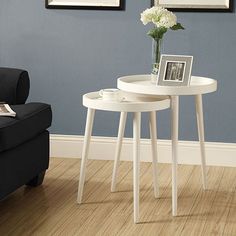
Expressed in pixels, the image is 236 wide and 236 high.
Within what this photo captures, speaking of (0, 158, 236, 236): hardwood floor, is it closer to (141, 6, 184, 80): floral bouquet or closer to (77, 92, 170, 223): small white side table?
(77, 92, 170, 223): small white side table

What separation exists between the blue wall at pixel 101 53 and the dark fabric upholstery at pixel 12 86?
692 mm

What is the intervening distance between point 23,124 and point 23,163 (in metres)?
0.21

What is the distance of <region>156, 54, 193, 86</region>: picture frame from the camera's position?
3.60 meters

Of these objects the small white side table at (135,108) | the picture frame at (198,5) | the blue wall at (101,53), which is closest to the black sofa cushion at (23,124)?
the small white side table at (135,108)

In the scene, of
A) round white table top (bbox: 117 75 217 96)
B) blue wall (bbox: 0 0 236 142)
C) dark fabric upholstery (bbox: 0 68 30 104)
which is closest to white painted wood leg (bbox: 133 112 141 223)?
round white table top (bbox: 117 75 217 96)

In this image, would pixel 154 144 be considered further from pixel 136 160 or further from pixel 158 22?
pixel 158 22

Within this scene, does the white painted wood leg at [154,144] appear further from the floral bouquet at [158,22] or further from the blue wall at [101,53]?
the blue wall at [101,53]

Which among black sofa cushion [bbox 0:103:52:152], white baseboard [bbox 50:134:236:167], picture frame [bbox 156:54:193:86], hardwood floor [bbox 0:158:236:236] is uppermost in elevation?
picture frame [bbox 156:54:193:86]

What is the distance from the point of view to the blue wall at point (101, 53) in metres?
4.40

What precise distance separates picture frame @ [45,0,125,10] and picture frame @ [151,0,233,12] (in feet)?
0.76

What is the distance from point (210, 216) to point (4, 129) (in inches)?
44.4

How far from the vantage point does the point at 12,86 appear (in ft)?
12.9

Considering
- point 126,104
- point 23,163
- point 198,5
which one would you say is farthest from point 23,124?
point 198,5

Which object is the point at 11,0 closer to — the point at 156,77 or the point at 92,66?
the point at 92,66
